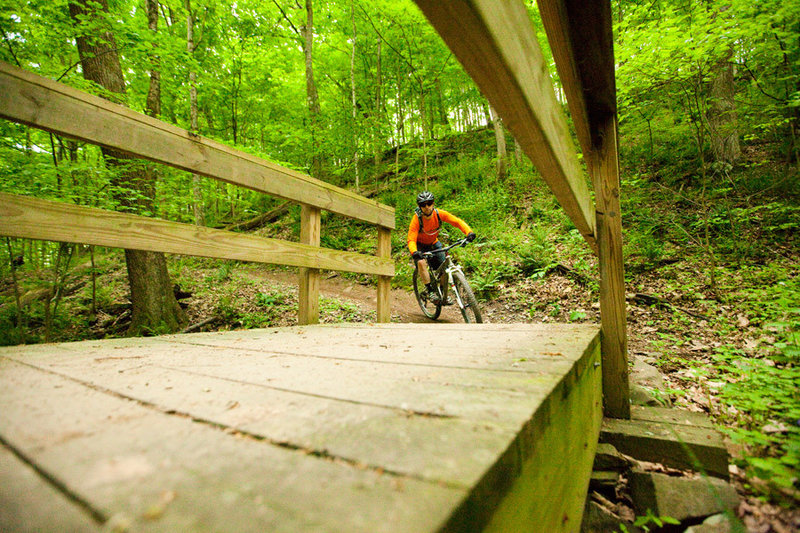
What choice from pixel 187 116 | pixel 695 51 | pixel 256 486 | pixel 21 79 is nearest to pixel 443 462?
pixel 256 486

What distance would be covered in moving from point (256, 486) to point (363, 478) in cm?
14

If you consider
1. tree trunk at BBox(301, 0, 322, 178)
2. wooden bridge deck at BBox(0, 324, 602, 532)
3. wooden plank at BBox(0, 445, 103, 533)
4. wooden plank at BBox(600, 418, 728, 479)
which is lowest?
wooden plank at BBox(600, 418, 728, 479)

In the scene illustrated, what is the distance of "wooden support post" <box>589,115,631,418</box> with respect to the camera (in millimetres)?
2320

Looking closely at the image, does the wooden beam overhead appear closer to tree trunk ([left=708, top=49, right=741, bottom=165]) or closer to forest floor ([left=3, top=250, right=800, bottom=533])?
forest floor ([left=3, top=250, right=800, bottom=533])

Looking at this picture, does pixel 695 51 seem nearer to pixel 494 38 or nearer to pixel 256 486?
pixel 494 38

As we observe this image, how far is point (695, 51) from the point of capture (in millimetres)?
4488

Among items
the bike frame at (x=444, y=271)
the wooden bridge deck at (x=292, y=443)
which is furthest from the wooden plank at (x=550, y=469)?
the bike frame at (x=444, y=271)

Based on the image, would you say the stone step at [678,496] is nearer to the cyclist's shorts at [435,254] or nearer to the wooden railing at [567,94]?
the wooden railing at [567,94]

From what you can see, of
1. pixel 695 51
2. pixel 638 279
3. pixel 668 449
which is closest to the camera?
pixel 668 449

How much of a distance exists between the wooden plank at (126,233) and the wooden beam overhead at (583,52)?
7.11ft

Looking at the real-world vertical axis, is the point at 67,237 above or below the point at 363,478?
above

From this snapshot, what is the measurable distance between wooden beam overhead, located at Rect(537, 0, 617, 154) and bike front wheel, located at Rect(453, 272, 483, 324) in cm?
315

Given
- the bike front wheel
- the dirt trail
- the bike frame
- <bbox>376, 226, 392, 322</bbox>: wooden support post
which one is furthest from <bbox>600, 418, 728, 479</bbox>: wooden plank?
the dirt trail

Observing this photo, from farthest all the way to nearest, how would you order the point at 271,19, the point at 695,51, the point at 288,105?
the point at 288,105
the point at 271,19
the point at 695,51
